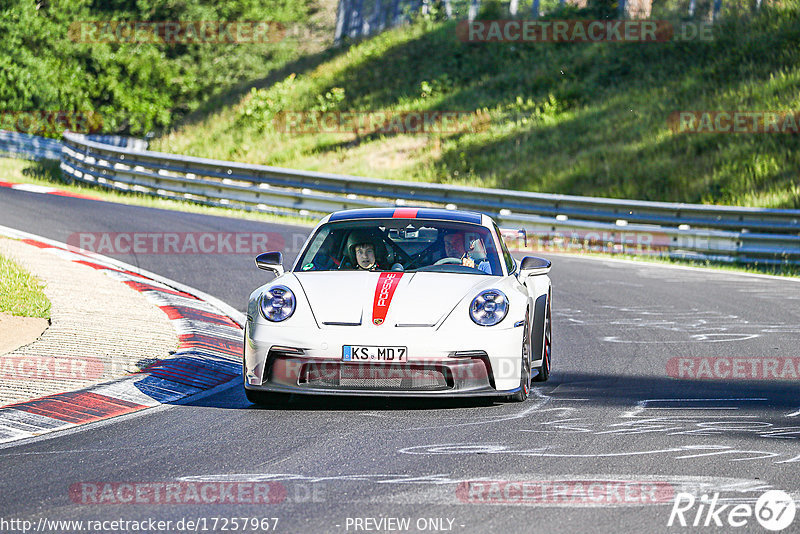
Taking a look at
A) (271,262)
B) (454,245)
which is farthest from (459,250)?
(271,262)

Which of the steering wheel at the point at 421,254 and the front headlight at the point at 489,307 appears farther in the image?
the steering wheel at the point at 421,254

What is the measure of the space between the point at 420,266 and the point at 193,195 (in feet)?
57.4

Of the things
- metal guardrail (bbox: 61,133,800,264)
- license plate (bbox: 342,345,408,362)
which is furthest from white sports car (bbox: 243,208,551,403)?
metal guardrail (bbox: 61,133,800,264)

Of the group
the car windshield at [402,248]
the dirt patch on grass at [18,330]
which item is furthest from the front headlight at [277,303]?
the dirt patch on grass at [18,330]

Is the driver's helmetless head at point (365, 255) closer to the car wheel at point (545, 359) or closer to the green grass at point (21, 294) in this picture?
the car wheel at point (545, 359)

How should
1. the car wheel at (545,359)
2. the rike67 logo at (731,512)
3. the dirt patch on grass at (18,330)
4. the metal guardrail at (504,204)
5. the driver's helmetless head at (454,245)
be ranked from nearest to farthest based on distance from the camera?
the rike67 logo at (731,512), the driver's helmetless head at (454,245), the car wheel at (545,359), the dirt patch on grass at (18,330), the metal guardrail at (504,204)

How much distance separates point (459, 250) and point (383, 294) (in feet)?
3.68

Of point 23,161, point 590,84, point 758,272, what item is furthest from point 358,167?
point 758,272

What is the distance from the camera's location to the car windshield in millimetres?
7973

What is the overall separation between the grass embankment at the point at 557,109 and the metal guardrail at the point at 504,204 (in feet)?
12.0

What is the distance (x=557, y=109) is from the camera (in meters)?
33.3

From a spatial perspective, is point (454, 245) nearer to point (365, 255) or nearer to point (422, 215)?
point (422, 215)

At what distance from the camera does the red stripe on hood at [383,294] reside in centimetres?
695

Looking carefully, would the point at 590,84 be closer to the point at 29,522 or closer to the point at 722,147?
the point at 722,147
